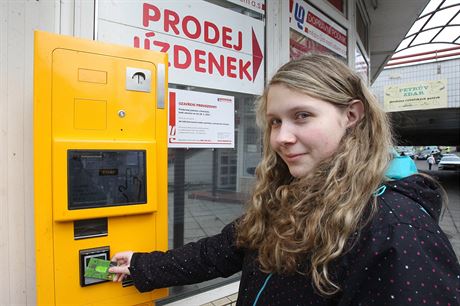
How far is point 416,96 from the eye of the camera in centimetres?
1038

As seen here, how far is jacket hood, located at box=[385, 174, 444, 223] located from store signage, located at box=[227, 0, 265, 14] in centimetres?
213

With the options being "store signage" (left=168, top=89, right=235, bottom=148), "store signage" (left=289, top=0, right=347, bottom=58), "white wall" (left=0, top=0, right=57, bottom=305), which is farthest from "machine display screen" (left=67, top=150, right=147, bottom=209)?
"store signage" (left=289, top=0, right=347, bottom=58)

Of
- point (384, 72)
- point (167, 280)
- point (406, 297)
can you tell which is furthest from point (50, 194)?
point (384, 72)

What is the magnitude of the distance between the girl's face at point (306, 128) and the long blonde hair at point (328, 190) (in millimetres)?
22

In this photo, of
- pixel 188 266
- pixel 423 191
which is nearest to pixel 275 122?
pixel 423 191

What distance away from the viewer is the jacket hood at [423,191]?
3.01ft

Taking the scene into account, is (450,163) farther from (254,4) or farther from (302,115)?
(302,115)

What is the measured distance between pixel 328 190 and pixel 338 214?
0.08 metres

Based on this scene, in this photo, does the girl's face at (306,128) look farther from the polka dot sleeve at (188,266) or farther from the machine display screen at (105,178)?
the machine display screen at (105,178)

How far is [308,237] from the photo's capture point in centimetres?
94

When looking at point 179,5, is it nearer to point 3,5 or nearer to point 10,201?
point 3,5

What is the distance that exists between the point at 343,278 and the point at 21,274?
61.3 inches


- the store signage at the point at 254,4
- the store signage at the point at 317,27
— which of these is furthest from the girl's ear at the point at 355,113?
the store signage at the point at 317,27

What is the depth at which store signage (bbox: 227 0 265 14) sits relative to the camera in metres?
2.65
